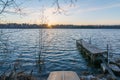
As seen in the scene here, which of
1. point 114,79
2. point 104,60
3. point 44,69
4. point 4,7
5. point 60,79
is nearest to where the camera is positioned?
point 4,7

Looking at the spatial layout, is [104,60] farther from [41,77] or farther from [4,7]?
[4,7]

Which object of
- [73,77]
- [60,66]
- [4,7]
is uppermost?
[4,7]

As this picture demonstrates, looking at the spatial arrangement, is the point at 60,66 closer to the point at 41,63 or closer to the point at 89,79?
the point at 41,63

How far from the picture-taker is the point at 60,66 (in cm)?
2080

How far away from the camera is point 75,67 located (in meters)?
20.2

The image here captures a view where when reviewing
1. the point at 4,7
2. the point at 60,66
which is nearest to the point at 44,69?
the point at 60,66

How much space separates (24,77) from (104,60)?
1047 cm

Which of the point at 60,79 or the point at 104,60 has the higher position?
the point at 60,79

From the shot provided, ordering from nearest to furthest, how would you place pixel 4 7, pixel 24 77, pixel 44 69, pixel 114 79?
pixel 4 7 < pixel 24 77 < pixel 114 79 < pixel 44 69

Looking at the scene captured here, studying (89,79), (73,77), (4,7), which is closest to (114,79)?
(89,79)

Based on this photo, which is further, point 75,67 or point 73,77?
point 75,67

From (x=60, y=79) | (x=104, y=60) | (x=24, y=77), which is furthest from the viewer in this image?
(x=104, y=60)

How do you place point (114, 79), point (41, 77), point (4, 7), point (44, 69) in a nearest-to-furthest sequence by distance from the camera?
1. point (4, 7)
2. point (114, 79)
3. point (41, 77)
4. point (44, 69)

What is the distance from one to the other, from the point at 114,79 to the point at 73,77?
6.55 meters
